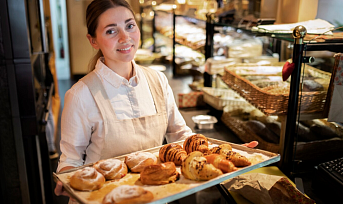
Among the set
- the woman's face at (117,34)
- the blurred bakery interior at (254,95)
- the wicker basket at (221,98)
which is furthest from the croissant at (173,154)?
the wicker basket at (221,98)

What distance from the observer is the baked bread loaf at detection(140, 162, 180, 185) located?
1.01m

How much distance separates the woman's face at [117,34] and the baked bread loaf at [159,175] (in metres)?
0.51

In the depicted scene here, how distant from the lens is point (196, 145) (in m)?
1.22

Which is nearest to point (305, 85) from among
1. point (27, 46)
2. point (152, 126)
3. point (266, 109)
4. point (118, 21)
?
point (266, 109)

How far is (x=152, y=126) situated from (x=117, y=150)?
191mm

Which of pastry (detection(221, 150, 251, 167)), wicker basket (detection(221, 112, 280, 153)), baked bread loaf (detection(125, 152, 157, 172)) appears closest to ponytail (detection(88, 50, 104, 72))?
baked bread loaf (detection(125, 152, 157, 172))

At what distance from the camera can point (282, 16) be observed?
8.32 ft

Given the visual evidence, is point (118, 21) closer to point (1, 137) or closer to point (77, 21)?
point (1, 137)

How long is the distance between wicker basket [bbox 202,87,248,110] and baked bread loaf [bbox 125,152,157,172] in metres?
1.71

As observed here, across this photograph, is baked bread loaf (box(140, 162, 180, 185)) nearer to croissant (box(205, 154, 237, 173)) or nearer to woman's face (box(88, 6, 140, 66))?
croissant (box(205, 154, 237, 173))

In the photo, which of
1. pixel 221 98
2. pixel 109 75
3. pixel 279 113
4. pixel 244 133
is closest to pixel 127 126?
pixel 109 75

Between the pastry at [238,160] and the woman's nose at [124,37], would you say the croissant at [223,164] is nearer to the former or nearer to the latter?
the pastry at [238,160]

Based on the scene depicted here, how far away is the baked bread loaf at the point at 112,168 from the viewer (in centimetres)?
107

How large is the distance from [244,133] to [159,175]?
1.41m
